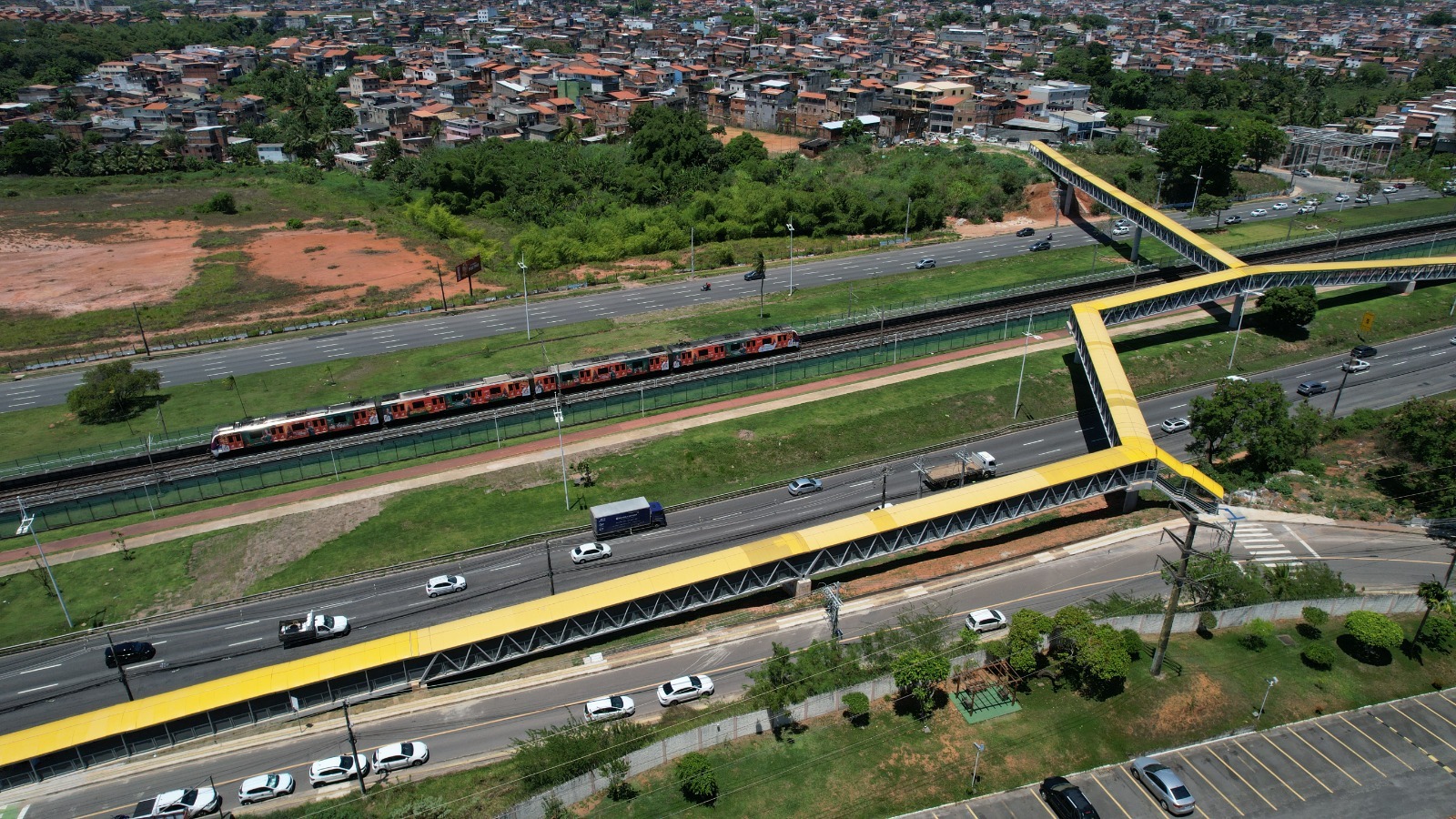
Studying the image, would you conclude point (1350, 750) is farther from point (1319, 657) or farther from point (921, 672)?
point (921, 672)

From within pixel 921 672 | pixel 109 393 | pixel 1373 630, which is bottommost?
pixel 109 393

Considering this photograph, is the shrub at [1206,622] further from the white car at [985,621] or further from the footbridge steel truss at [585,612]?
the white car at [985,621]

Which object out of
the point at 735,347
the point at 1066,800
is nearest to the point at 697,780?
the point at 1066,800

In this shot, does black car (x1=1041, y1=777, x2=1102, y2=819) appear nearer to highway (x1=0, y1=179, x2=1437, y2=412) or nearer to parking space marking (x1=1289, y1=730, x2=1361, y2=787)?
parking space marking (x1=1289, y1=730, x2=1361, y2=787)

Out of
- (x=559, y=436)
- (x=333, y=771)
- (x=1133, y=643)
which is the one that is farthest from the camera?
(x=559, y=436)

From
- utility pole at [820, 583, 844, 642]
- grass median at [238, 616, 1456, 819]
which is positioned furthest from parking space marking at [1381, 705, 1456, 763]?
utility pole at [820, 583, 844, 642]

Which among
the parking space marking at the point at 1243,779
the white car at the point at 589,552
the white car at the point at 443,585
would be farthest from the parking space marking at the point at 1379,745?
the white car at the point at 443,585

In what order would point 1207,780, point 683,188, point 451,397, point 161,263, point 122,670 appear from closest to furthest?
point 1207,780
point 122,670
point 451,397
point 161,263
point 683,188
